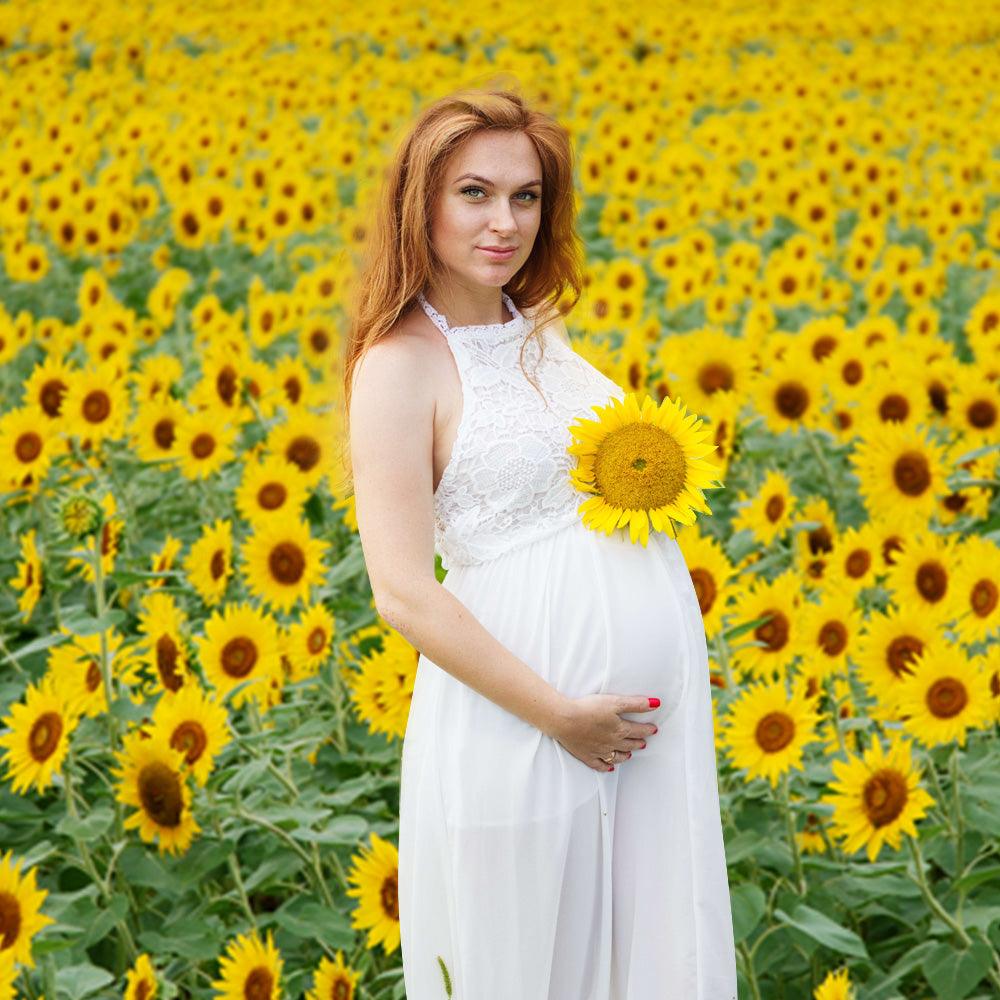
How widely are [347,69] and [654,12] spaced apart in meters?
2.79

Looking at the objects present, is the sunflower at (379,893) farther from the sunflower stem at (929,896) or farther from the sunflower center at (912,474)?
the sunflower center at (912,474)

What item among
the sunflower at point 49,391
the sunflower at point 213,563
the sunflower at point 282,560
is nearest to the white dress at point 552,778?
the sunflower at point 282,560

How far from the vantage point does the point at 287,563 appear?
3.51 m

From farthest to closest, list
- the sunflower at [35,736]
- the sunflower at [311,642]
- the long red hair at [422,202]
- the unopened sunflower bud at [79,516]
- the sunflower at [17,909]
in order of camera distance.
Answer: the sunflower at [311,642] → the unopened sunflower bud at [79,516] → the sunflower at [35,736] → the sunflower at [17,909] → the long red hair at [422,202]

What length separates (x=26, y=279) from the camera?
686 centimetres

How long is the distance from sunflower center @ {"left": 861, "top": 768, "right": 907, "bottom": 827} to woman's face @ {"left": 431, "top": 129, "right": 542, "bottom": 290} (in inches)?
45.5

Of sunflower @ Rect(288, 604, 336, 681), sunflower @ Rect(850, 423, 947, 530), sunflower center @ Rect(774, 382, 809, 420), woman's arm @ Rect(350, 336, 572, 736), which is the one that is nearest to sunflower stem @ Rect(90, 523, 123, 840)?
sunflower @ Rect(288, 604, 336, 681)

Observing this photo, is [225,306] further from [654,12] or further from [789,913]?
[654,12]

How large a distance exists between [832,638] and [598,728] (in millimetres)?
1304

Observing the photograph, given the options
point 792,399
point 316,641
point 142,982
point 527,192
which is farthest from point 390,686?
point 792,399

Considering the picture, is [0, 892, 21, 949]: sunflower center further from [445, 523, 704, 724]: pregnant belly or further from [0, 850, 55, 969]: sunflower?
[445, 523, 704, 724]: pregnant belly

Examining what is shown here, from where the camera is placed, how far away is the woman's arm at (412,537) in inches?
75.3

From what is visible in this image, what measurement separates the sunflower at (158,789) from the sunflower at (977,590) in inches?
60.1

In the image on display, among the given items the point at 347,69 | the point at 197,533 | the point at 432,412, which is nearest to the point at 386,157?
the point at 432,412
